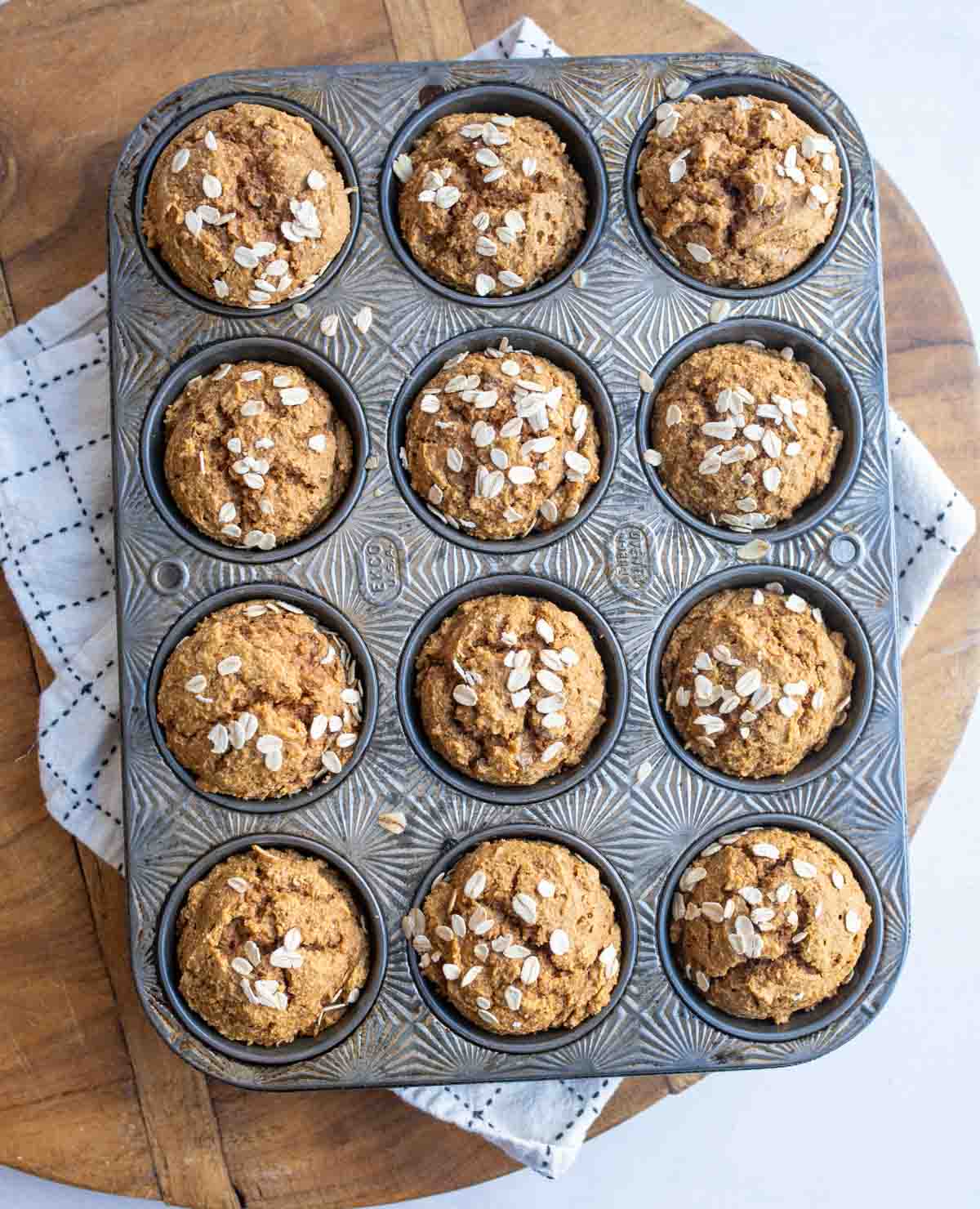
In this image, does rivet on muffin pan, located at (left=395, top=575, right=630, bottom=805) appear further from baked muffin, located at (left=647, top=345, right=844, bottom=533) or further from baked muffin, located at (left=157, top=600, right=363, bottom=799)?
baked muffin, located at (left=647, top=345, right=844, bottom=533)

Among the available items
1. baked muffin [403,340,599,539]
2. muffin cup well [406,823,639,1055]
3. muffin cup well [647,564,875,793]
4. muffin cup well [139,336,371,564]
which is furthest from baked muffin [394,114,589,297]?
muffin cup well [406,823,639,1055]

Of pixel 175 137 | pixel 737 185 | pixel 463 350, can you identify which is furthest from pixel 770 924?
pixel 175 137

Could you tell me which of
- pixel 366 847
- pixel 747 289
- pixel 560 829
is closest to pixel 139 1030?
pixel 366 847

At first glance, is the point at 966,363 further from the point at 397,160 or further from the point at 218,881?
the point at 218,881

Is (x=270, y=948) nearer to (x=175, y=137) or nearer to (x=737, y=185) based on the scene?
(x=175, y=137)

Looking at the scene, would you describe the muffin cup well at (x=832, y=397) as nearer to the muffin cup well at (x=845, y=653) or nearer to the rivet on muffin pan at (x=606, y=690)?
the muffin cup well at (x=845, y=653)

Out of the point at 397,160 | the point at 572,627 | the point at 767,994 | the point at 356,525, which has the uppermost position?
the point at 397,160
